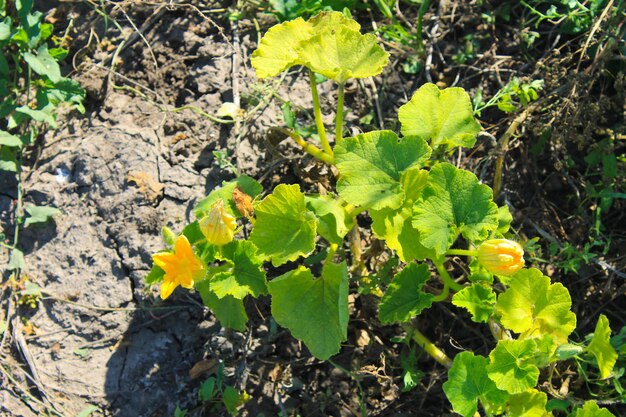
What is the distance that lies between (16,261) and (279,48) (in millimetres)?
1612

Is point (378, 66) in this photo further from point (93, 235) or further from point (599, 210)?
point (93, 235)

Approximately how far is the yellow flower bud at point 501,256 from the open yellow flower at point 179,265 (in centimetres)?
102

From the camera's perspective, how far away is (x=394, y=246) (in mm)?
2420

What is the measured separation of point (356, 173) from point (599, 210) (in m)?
1.22

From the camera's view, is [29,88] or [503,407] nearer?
[503,407]

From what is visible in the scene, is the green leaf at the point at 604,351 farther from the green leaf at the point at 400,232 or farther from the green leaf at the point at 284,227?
the green leaf at the point at 284,227

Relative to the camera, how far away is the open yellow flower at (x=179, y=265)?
2.39 meters

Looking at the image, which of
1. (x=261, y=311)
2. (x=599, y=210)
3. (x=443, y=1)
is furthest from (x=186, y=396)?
(x=443, y=1)

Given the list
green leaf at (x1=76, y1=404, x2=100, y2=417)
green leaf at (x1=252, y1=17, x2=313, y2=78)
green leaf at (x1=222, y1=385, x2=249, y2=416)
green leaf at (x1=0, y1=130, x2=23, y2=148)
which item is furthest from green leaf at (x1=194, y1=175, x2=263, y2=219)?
green leaf at (x1=0, y1=130, x2=23, y2=148)

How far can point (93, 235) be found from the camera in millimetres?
3143

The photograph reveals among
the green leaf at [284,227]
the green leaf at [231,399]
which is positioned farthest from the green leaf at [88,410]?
the green leaf at [284,227]

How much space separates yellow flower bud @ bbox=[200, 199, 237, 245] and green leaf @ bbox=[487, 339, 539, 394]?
3.29 feet

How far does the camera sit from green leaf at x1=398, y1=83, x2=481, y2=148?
2533 mm

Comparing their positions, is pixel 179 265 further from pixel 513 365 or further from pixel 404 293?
pixel 513 365
